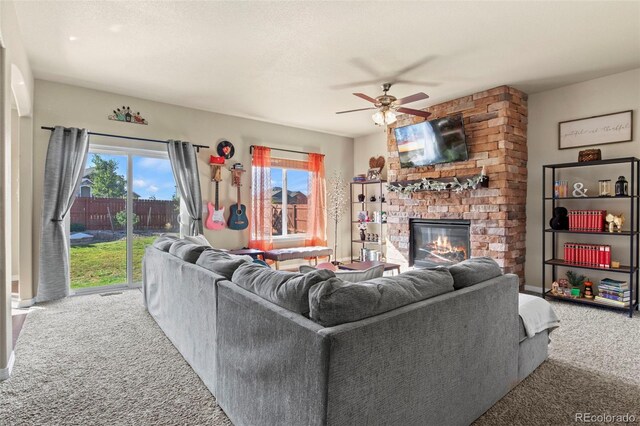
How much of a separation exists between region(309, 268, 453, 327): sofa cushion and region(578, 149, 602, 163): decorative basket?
3.33 m

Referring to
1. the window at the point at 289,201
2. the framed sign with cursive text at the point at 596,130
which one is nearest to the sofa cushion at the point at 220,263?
the window at the point at 289,201

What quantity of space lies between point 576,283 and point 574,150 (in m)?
1.56

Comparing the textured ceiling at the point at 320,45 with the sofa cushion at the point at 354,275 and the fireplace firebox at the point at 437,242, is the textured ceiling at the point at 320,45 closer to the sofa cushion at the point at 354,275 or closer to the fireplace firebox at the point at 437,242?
Result: the fireplace firebox at the point at 437,242

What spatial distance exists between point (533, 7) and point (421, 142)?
248cm

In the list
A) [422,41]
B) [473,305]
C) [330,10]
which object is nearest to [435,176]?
[422,41]

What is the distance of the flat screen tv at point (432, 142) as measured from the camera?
457 centimetres

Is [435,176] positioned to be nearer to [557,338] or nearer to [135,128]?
[557,338]

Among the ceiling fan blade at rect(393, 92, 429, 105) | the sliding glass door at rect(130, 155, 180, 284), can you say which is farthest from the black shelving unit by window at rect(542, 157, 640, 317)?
the sliding glass door at rect(130, 155, 180, 284)

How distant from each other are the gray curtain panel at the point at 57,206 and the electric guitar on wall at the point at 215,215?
65.3 inches

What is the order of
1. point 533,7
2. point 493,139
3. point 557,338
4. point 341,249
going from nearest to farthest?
point 533,7 → point 557,338 → point 493,139 → point 341,249

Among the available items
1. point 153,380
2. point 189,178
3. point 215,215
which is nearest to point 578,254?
point 153,380

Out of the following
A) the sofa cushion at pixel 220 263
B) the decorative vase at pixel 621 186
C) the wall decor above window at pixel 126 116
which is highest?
the wall decor above window at pixel 126 116

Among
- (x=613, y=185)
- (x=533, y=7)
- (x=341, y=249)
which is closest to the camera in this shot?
(x=533, y=7)

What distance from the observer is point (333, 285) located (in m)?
1.37
